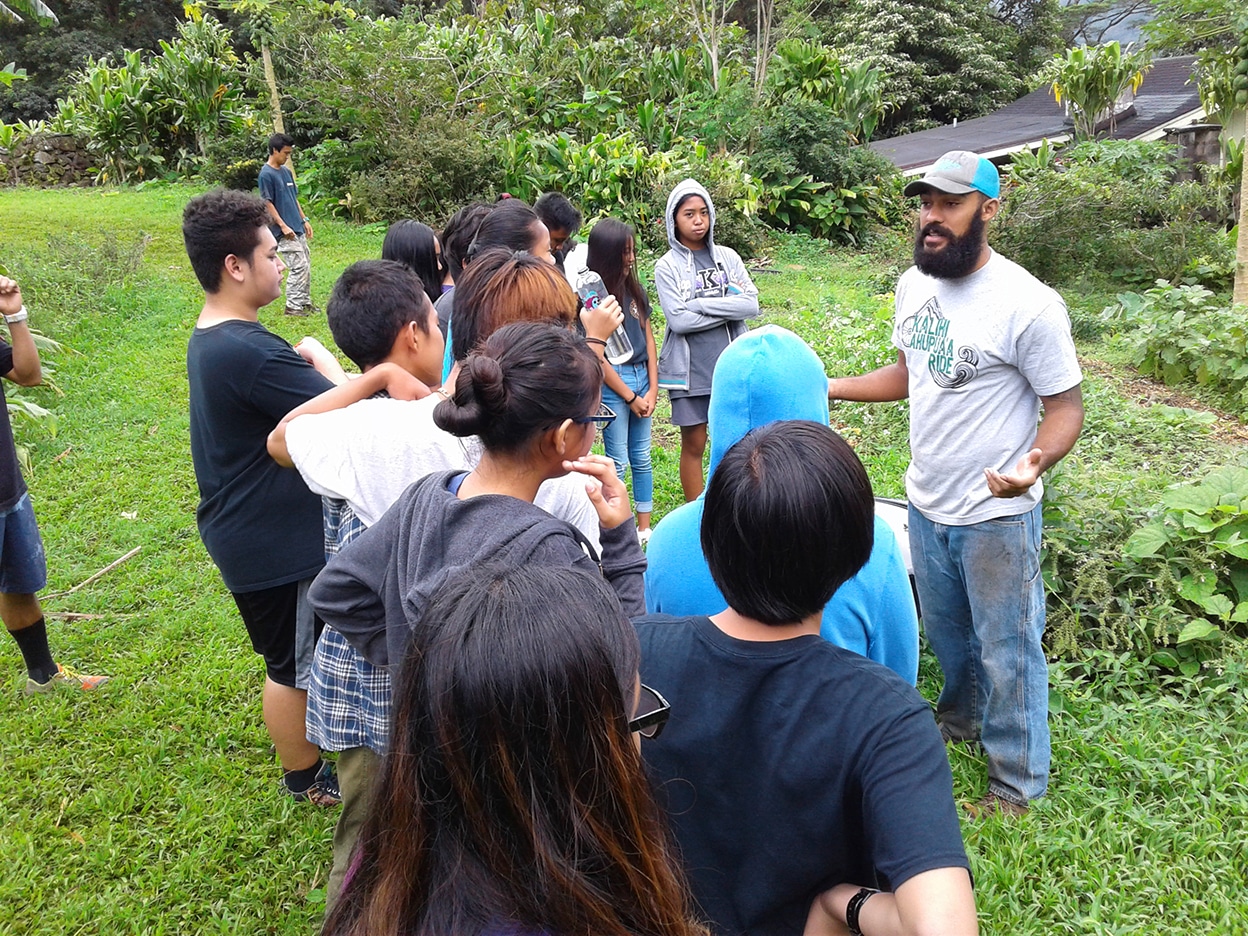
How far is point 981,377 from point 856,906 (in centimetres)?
176

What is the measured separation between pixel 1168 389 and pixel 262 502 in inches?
273

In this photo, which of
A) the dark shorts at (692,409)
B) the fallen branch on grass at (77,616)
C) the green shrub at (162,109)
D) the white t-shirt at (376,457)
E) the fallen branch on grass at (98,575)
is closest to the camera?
the white t-shirt at (376,457)

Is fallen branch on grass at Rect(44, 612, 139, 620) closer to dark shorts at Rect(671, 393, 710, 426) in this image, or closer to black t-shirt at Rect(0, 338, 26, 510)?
black t-shirt at Rect(0, 338, 26, 510)

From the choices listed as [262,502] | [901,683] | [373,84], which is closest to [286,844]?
[262,502]

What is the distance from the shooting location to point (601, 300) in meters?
3.91

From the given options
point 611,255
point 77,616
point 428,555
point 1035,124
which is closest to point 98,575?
point 77,616

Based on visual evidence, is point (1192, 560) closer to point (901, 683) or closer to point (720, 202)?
point (901, 683)

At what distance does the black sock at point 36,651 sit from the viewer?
363 centimetres

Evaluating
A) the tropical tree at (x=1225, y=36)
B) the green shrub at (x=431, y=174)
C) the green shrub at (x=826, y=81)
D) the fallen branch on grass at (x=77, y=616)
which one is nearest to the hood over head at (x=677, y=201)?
the fallen branch on grass at (x=77, y=616)

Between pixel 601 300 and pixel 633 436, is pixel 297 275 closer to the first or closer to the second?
pixel 633 436

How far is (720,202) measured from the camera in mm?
12258

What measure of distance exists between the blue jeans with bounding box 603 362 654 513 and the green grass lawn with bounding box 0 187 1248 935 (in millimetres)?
621

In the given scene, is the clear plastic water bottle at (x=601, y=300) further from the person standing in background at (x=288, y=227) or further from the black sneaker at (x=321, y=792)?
the person standing in background at (x=288, y=227)

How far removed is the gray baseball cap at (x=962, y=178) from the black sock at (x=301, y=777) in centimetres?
268
